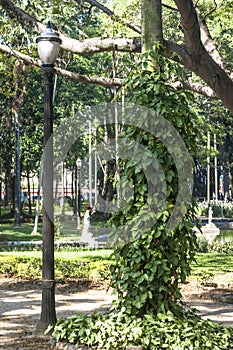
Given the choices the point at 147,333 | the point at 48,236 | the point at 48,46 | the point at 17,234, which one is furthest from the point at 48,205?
the point at 17,234

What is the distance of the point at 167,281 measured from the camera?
265 inches

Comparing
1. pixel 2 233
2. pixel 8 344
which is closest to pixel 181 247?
pixel 8 344

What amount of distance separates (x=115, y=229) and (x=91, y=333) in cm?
113

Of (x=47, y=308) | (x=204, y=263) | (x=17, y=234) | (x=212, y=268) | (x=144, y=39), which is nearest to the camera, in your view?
(x=144, y=39)

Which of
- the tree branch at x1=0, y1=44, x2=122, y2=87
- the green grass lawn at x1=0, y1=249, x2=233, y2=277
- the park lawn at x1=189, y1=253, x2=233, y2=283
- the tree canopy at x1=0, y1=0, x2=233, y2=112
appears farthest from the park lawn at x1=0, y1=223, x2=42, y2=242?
the tree branch at x1=0, y1=44, x2=122, y2=87

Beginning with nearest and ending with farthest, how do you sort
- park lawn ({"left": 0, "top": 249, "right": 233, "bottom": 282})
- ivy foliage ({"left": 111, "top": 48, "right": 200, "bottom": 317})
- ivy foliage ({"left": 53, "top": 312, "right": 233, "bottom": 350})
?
1. ivy foliage ({"left": 53, "top": 312, "right": 233, "bottom": 350})
2. ivy foliage ({"left": 111, "top": 48, "right": 200, "bottom": 317})
3. park lawn ({"left": 0, "top": 249, "right": 233, "bottom": 282})

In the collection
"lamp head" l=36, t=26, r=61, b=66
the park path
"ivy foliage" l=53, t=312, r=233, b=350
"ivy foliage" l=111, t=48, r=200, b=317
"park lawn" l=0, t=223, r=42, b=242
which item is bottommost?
the park path

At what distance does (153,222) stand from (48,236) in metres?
1.66

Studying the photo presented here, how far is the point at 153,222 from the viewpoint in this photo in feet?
22.0

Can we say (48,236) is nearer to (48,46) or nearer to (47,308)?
(47,308)

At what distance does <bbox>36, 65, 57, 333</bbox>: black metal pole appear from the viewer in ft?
25.5

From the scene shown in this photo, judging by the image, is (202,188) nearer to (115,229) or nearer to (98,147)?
(98,147)

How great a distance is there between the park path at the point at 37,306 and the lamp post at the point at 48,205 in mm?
390

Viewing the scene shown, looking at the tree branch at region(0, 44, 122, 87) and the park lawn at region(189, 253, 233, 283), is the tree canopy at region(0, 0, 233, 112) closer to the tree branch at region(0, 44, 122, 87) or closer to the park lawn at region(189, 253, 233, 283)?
the tree branch at region(0, 44, 122, 87)
